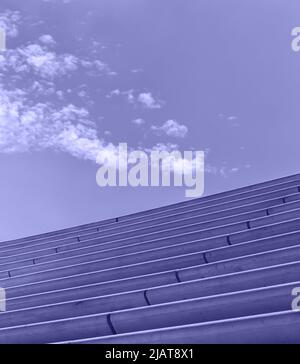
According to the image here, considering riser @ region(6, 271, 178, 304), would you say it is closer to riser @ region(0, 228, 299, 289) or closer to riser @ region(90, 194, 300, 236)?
riser @ region(0, 228, 299, 289)

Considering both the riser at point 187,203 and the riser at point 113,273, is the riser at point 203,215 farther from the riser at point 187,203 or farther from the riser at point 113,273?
the riser at point 113,273

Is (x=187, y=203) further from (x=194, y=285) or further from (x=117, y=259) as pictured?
(x=194, y=285)

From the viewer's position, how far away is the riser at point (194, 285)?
11.5 ft

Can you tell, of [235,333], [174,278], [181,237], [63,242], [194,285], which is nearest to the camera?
[235,333]

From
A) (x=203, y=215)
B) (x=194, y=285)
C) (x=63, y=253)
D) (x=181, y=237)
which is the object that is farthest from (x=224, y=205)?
(x=194, y=285)

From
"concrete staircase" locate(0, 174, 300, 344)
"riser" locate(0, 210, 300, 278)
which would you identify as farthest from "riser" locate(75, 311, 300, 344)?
"riser" locate(0, 210, 300, 278)

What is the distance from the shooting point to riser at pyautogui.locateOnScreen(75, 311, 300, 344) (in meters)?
2.59

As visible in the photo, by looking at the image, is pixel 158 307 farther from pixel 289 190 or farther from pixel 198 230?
pixel 289 190

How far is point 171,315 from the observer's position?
129 inches

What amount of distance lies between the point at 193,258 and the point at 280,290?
5.55 feet

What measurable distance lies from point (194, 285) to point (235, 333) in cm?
111

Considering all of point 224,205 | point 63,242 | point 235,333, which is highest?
point 224,205
